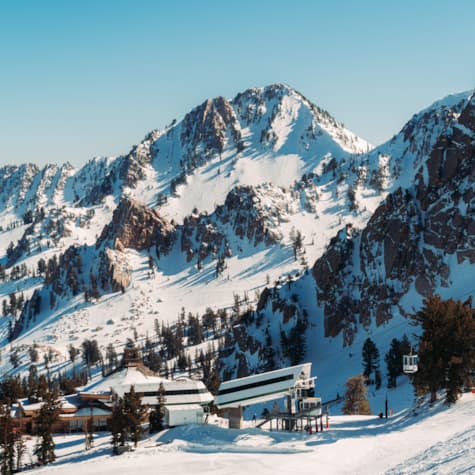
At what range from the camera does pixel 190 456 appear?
73125mm

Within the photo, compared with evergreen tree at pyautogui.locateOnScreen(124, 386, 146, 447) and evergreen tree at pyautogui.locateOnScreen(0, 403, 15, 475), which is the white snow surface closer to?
evergreen tree at pyautogui.locateOnScreen(124, 386, 146, 447)

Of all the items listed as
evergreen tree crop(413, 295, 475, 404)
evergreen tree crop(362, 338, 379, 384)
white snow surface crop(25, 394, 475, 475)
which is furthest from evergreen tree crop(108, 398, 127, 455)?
evergreen tree crop(362, 338, 379, 384)

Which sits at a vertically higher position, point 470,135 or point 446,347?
point 470,135

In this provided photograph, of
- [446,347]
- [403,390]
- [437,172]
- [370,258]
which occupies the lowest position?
[403,390]

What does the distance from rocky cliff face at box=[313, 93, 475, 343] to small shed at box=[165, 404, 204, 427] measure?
87588 millimetres

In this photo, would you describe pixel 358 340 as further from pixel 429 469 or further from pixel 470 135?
pixel 429 469

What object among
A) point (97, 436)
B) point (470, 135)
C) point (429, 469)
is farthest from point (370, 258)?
point (429, 469)

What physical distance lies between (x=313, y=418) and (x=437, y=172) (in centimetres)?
12240

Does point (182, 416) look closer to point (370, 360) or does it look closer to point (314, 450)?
point (314, 450)

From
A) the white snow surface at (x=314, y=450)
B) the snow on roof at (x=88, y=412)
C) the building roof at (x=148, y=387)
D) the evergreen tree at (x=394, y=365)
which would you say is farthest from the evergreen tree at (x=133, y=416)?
the evergreen tree at (x=394, y=365)

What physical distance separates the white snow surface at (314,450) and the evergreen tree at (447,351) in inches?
111

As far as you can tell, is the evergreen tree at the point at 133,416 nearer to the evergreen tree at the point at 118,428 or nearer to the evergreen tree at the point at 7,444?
the evergreen tree at the point at 118,428

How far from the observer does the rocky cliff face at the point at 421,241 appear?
172625mm

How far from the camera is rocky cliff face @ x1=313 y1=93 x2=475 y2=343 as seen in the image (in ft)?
566
